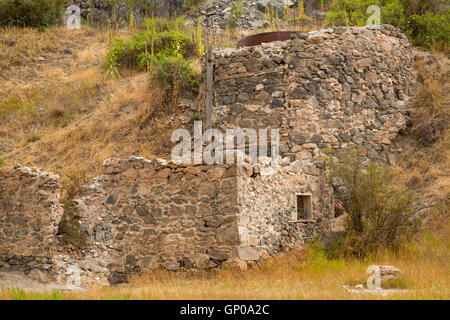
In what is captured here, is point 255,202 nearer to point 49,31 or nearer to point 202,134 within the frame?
point 202,134

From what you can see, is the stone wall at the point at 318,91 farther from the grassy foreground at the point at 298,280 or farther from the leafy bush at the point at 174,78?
the grassy foreground at the point at 298,280

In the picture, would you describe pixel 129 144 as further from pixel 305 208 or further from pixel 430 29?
pixel 430 29

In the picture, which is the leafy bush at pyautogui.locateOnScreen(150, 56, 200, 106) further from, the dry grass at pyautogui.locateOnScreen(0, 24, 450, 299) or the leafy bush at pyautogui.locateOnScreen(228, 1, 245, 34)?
the leafy bush at pyautogui.locateOnScreen(228, 1, 245, 34)

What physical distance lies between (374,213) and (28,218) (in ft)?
21.5

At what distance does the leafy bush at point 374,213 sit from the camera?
32.2ft

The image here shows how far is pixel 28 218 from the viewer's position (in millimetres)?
9734

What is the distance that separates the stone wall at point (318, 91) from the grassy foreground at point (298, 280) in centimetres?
402

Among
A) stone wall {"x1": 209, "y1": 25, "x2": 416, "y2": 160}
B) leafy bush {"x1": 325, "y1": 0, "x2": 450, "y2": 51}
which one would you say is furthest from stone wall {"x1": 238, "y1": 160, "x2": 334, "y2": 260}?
leafy bush {"x1": 325, "y1": 0, "x2": 450, "y2": 51}

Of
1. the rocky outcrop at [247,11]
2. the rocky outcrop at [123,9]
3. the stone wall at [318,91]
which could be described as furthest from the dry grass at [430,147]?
the rocky outcrop at [123,9]

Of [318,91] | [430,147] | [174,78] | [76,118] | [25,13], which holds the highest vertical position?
[25,13]

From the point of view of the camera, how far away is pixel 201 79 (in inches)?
635

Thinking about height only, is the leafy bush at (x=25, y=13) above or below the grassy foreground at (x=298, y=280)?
above

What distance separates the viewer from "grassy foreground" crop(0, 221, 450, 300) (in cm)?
659

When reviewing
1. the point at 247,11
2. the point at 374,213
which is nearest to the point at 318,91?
the point at 374,213
